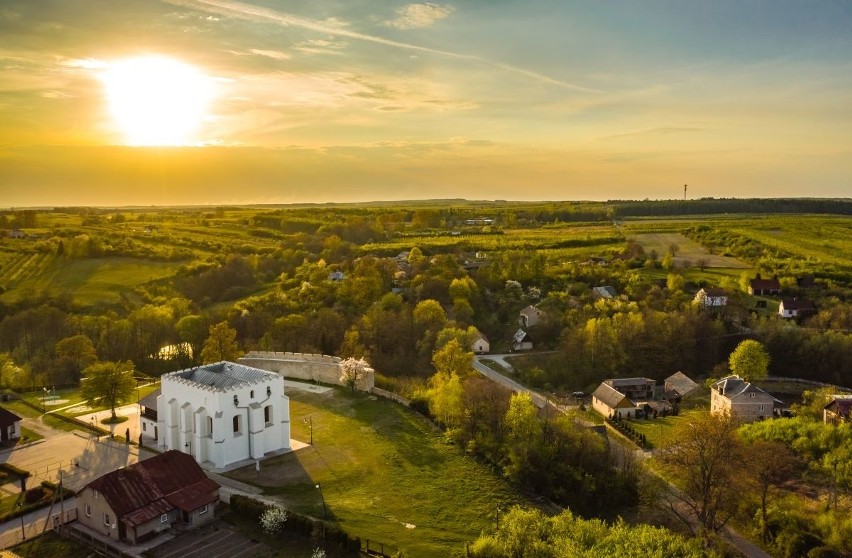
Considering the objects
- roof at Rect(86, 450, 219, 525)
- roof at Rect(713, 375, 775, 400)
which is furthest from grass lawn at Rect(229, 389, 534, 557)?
roof at Rect(713, 375, 775, 400)

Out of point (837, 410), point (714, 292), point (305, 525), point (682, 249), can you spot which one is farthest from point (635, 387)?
point (682, 249)

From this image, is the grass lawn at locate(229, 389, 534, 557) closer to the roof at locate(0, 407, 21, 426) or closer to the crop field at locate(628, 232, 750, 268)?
the roof at locate(0, 407, 21, 426)

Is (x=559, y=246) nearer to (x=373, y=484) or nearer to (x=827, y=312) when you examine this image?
(x=827, y=312)

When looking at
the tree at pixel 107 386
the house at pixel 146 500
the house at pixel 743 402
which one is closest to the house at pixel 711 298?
the house at pixel 743 402

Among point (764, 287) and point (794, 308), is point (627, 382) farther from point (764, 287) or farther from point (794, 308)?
point (764, 287)

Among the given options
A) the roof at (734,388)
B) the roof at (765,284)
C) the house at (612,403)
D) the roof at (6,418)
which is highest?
the roof at (765,284)

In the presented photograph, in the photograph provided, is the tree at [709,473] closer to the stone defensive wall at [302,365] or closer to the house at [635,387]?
the house at [635,387]

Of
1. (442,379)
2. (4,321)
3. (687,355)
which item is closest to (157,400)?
(442,379)
